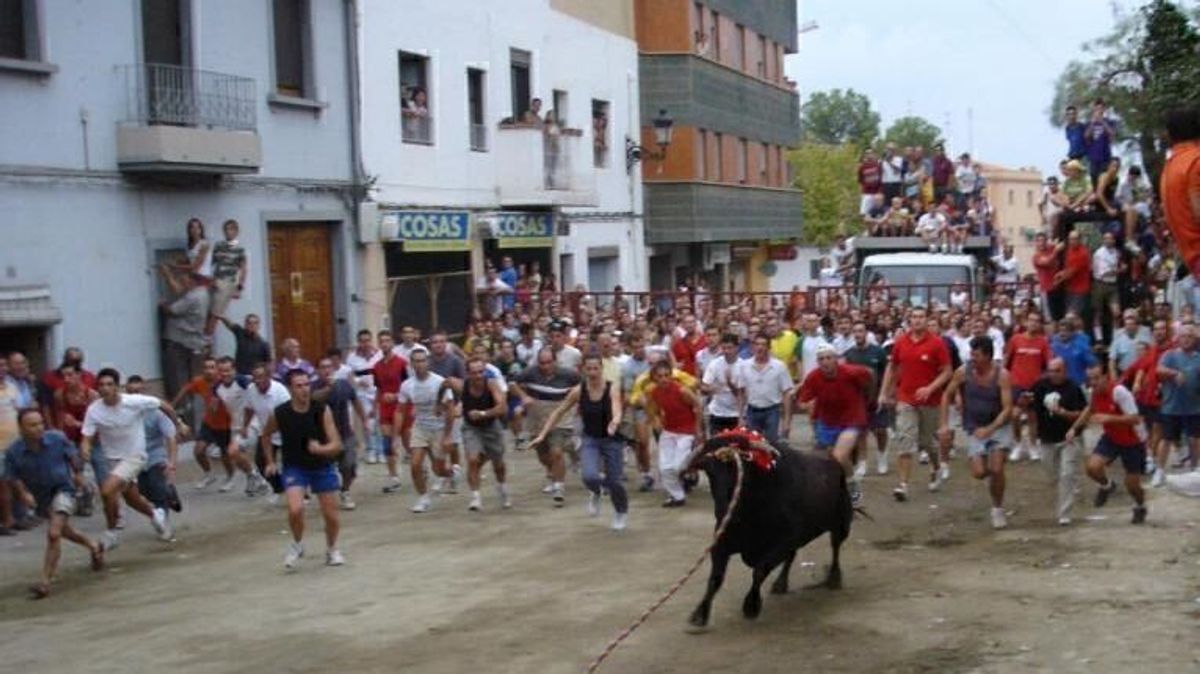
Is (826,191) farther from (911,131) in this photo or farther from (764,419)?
(764,419)

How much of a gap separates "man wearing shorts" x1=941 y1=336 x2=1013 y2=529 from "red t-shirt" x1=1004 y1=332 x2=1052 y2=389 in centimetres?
110

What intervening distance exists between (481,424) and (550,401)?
5.29 ft

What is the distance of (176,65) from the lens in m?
21.6

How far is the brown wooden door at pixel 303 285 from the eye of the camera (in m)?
24.2

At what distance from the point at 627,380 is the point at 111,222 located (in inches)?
262

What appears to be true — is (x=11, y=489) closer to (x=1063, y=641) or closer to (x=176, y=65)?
(x=176, y=65)

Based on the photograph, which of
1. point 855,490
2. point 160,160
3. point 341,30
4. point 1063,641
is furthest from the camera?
point 341,30

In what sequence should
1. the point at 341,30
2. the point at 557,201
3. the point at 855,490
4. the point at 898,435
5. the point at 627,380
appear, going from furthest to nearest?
the point at 557,201 < the point at 341,30 < the point at 627,380 < the point at 898,435 < the point at 855,490

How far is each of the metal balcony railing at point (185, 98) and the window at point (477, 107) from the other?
807 centimetres

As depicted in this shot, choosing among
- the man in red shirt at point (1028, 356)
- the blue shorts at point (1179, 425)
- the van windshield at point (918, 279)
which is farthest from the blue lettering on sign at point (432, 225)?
the blue shorts at point (1179, 425)

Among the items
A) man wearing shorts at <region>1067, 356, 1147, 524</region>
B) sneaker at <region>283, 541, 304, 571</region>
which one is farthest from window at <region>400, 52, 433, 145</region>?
man wearing shorts at <region>1067, 356, 1147, 524</region>

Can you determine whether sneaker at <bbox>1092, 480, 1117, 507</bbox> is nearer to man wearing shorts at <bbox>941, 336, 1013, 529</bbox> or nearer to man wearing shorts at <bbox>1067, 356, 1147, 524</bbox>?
man wearing shorts at <bbox>1067, 356, 1147, 524</bbox>

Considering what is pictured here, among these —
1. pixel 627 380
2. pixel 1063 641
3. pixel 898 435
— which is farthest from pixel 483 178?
pixel 1063 641

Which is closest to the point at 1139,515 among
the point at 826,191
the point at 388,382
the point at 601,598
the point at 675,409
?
the point at 675,409
